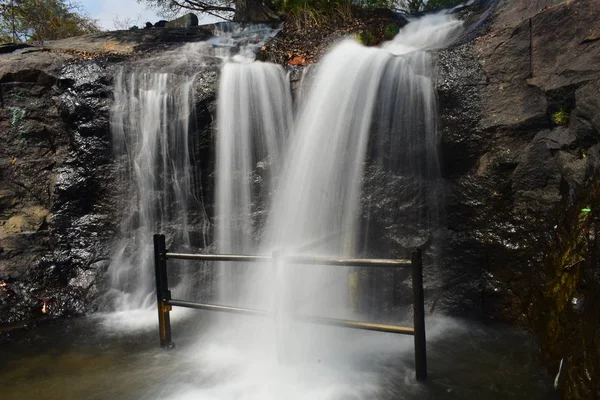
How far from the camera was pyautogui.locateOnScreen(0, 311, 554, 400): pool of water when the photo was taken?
10.8ft

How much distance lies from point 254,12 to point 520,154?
9.23m

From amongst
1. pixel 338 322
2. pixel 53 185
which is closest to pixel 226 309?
pixel 338 322

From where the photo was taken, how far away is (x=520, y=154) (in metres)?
4.77

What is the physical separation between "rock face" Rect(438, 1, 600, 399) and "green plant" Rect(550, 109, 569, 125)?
0.05ft

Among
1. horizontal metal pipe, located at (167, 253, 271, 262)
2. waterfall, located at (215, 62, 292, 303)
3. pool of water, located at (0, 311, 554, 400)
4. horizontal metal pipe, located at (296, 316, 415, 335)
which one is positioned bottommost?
pool of water, located at (0, 311, 554, 400)

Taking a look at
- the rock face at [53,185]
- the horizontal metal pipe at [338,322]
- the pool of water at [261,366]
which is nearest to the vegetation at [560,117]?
the pool of water at [261,366]

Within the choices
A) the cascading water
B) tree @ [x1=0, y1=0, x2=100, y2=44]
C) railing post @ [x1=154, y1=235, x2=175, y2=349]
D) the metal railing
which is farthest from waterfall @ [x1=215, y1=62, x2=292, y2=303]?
tree @ [x1=0, y1=0, x2=100, y2=44]

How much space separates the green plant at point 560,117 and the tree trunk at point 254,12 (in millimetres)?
8367

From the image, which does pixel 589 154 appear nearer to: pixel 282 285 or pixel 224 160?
pixel 282 285

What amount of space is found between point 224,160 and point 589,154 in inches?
179

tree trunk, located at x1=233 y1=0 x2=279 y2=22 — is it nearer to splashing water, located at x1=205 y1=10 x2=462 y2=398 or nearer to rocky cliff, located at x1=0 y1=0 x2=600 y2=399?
rocky cliff, located at x1=0 y1=0 x2=600 y2=399

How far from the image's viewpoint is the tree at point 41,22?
13422 millimetres

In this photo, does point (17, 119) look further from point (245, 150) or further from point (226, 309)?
point (226, 309)

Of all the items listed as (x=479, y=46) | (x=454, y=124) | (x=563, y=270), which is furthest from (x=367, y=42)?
(x=563, y=270)
